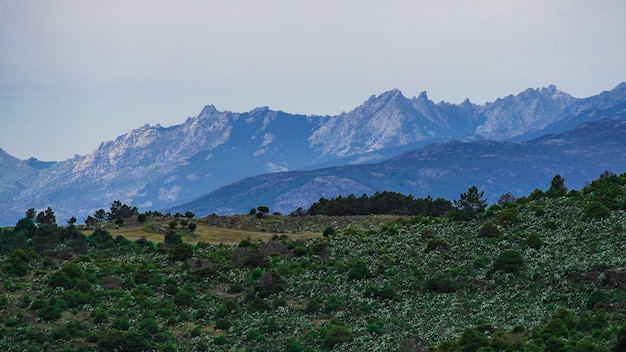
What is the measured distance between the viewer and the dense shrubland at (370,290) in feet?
177

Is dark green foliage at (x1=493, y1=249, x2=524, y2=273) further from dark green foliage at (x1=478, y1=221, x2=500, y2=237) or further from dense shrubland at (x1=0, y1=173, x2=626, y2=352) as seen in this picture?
dark green foliage at (x1=478, y1=221, x2=500, y2=237)

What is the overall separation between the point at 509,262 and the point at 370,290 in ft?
40.6

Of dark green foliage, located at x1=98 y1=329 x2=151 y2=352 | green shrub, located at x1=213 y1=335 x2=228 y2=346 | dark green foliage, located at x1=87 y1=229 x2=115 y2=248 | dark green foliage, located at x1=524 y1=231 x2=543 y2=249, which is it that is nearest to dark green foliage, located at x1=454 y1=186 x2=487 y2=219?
dark green foliage, located at x1=524 y1=231 x2=543 y2=249

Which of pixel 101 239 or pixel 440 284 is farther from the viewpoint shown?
pixel 101 239

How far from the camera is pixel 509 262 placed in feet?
207

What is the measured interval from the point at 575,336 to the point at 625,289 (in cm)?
897

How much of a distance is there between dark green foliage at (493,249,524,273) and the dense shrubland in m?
0.10

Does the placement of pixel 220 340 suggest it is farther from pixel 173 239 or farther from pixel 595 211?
pixel 173 239

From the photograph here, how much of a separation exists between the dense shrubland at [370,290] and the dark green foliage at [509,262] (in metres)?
0.10

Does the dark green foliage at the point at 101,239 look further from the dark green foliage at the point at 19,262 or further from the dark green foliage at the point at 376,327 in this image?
the dark green foliage at the point at 376,327

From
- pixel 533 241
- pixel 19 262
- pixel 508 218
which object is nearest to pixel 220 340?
pixel 533 241

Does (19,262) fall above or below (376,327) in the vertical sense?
above

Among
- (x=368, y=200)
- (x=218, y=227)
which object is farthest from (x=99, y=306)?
(x=368, y=200)

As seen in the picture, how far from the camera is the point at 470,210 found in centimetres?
8631
